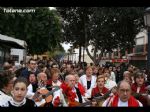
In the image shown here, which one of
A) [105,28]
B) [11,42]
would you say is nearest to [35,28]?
[105,28]

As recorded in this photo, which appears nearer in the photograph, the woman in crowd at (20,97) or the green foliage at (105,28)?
the woman in crowd at (20,97)

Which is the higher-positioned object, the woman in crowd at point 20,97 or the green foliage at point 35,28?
the green foliage at point 35,28

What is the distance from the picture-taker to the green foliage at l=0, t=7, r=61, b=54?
27.9 metres

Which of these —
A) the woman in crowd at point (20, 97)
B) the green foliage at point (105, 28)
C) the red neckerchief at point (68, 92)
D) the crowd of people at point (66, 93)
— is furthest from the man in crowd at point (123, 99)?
the green foliage at point (105, 28)

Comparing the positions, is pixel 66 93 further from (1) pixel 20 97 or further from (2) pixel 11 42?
(2) pixel 11 42

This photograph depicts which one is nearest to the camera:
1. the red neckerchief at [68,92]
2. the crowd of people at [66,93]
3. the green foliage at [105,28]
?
the crowd of people at [66,93]

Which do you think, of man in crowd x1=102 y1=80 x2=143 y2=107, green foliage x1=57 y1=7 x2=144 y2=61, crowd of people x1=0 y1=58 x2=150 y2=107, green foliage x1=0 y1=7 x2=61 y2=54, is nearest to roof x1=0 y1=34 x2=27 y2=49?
green foliage x1=0 y1=7 x2=61 y2=54

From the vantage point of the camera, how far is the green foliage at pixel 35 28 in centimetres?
2794

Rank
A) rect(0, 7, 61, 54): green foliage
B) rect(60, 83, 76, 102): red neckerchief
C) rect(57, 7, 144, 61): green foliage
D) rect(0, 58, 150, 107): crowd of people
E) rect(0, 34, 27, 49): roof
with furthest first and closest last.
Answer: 1. rect(57, 7, 144, 61): green foliage
2. rect(0, 7, 61, 54): green foliage
3. rect(0, 34, 27, 49): roof
4. rect(60, 83, 76, 102): red neckerchief
5. rect(0, 58, 150, 107): crowd of people

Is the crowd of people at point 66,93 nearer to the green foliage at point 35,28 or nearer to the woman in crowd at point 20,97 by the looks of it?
the woman in crowd at point 20,97

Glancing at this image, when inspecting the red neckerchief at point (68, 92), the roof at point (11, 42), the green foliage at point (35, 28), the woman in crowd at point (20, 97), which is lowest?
the red neckerchief at point (68, 92)

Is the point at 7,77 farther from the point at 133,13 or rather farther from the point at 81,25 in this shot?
the point at 81,25

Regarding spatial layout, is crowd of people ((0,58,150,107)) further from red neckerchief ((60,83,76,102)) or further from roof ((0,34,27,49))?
roof ((0,34,27,49))
